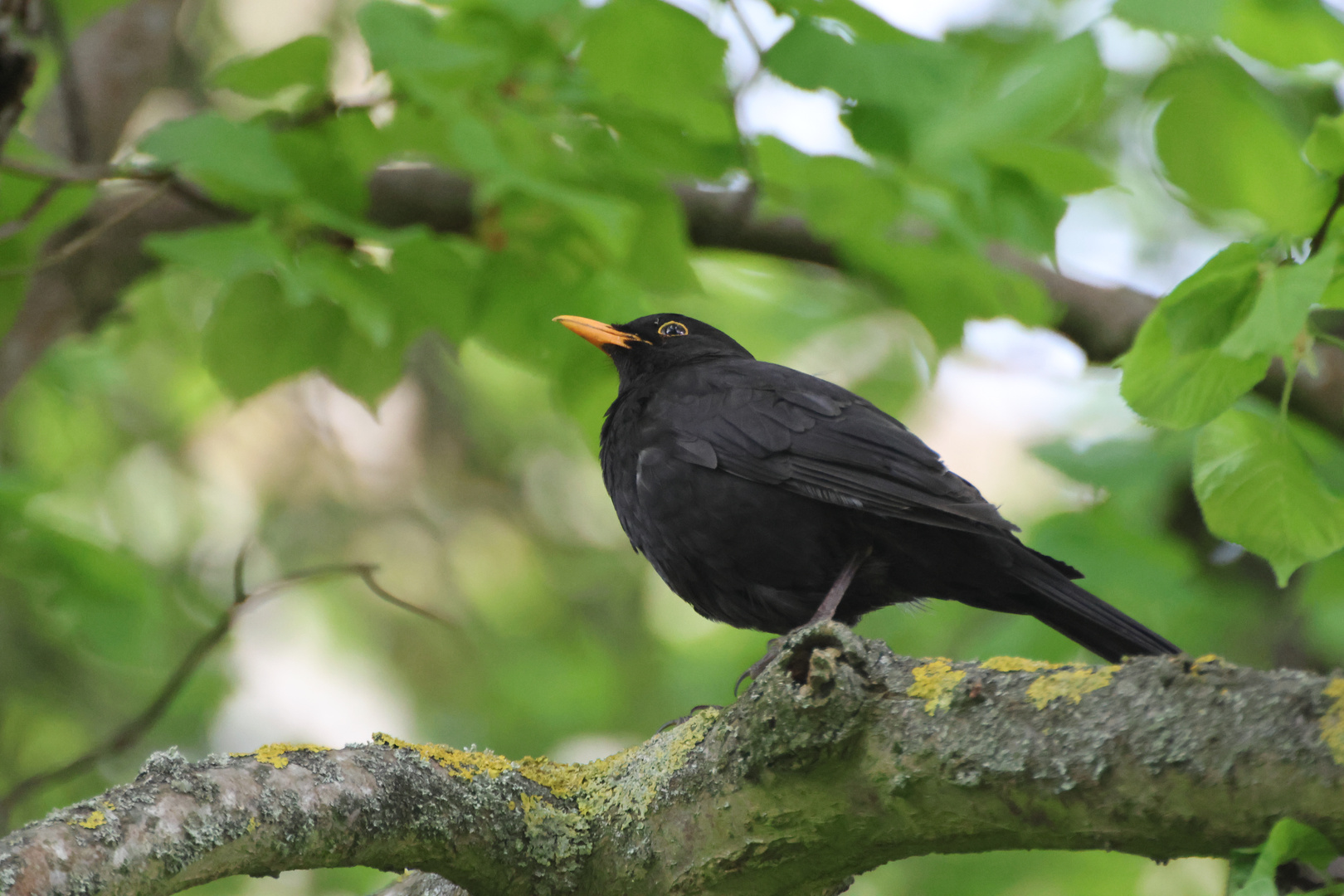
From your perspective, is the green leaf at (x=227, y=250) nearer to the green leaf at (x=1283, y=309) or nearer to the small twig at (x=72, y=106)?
the small twig at (x=72, y=106)

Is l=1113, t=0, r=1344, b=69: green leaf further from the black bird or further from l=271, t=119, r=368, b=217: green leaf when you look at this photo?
l=271, t=119, r=368, b=217: green leaf

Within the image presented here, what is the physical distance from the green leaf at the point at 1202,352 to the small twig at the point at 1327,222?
0.13m

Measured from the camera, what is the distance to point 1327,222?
2.10 metres

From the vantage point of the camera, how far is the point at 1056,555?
411cm

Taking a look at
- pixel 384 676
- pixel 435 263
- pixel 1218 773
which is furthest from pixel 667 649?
pixel 1218 773

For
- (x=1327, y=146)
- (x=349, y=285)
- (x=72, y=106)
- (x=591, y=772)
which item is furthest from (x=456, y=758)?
(x=72, y=106)

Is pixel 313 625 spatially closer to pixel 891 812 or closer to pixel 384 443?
pixel 384 443

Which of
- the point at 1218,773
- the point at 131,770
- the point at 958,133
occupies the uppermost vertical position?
the point at 958,133

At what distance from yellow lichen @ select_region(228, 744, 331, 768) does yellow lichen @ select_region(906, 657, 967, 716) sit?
3.65 feet

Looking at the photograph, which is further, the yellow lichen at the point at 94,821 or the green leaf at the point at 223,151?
the green leaf at the point at 223,151

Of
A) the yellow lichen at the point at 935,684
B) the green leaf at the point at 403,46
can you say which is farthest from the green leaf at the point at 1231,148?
the green leaf at the point at 403,46

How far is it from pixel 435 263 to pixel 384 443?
18.5ft

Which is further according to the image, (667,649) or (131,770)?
(667,649)

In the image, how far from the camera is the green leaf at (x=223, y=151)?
9.89 ft
